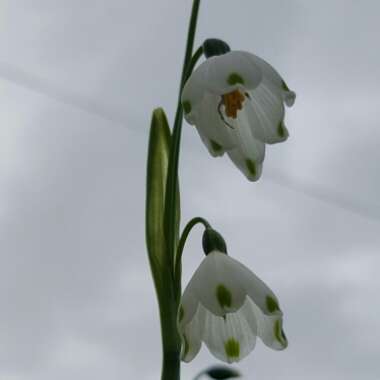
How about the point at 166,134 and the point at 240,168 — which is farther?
the point at 166,134

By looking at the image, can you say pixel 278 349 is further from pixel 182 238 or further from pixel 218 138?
pixel 218 138

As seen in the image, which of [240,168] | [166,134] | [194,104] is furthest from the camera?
[166,134]

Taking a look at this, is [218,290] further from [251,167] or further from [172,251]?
[251,167]

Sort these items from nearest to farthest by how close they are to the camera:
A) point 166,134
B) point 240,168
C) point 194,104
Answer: point 194,104 → point 240,168 → point 166,134

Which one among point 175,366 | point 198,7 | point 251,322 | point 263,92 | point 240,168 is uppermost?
point 198,7

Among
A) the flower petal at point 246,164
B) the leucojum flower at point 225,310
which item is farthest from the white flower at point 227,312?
the flower petal at point 246,164

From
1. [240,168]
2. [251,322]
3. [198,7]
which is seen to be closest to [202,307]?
[251,322]
